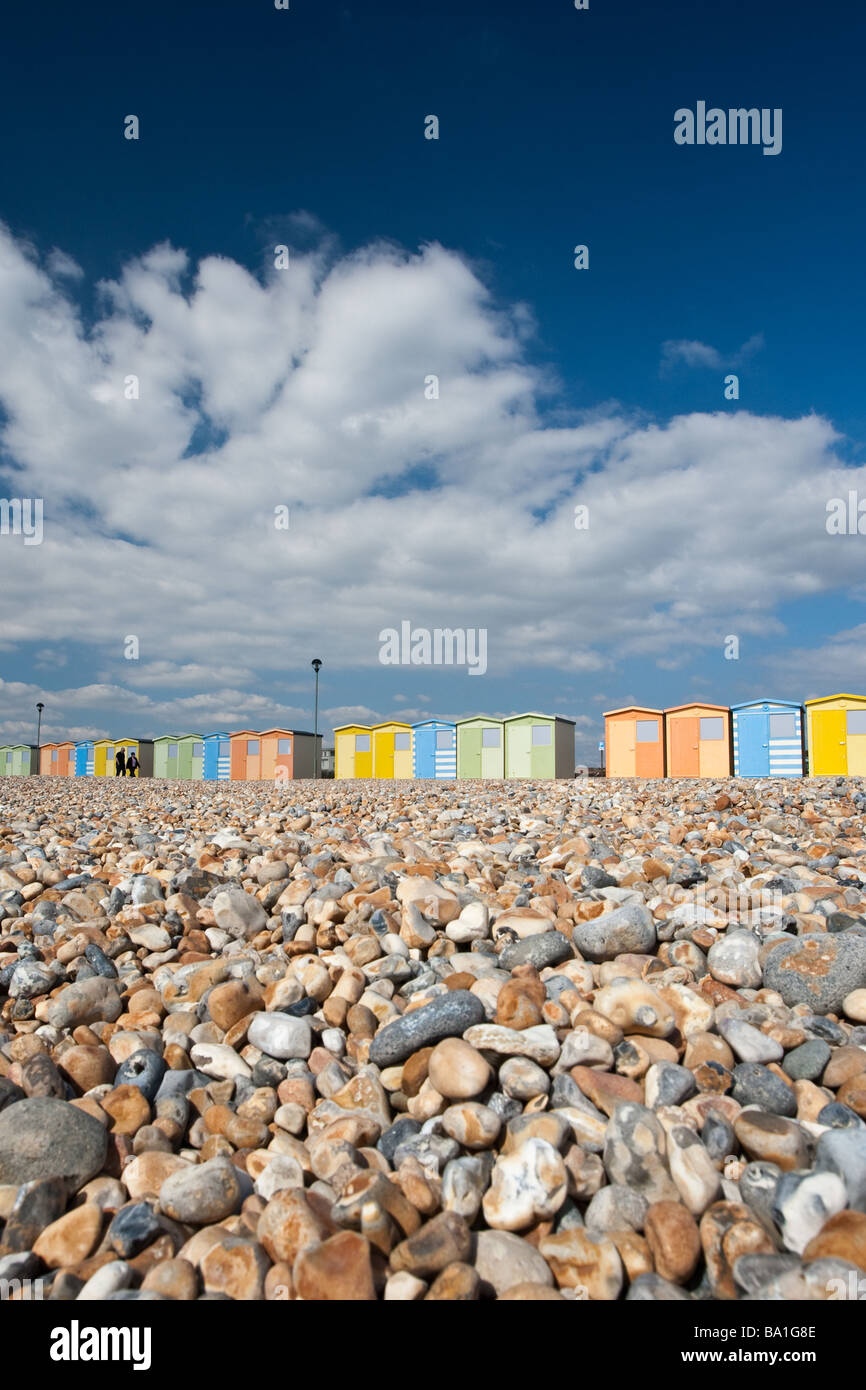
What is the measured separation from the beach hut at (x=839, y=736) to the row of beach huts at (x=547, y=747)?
0.9 inches

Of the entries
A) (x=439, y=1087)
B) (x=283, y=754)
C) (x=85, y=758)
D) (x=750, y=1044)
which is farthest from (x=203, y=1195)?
(x=85, y=758)

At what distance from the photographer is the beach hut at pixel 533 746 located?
23.4 m

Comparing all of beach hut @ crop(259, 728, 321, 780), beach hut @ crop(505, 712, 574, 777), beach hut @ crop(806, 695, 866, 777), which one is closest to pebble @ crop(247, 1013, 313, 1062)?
beach hut @ crop(806, 695, 866, 777)

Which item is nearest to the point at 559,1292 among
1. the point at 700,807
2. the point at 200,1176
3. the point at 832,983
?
the point at 200,1176

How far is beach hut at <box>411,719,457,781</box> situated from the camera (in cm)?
2436

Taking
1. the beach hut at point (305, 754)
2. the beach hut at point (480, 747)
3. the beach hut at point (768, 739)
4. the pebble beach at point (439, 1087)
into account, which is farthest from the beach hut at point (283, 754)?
the pebble beach at point (439, 1087)

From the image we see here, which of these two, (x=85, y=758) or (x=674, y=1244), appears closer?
(x=674, y=1244)

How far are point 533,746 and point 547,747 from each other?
0.43m

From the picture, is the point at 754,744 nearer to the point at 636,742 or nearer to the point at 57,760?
the point at 636,742

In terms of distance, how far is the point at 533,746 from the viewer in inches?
925

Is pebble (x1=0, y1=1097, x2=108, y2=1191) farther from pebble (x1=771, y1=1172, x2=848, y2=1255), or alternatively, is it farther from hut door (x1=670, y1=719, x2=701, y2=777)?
hut door (x1=670, y1=719, x2=701, y2=777)

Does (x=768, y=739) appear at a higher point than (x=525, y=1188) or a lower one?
higher

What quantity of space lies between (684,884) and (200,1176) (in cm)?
Result: 285

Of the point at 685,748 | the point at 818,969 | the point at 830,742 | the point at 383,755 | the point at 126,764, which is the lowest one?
the point at 818,969
